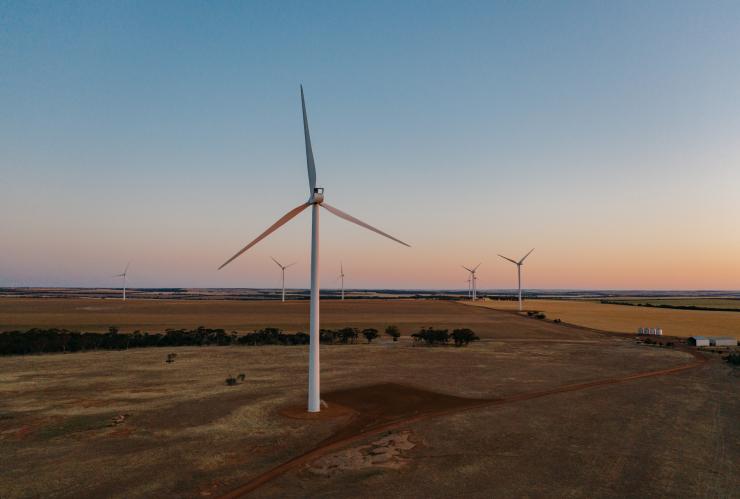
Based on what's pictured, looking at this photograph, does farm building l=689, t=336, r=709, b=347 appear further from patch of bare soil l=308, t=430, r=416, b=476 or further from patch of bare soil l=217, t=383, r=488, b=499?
patch of bare soil l=308, t=430, r=416, b=476

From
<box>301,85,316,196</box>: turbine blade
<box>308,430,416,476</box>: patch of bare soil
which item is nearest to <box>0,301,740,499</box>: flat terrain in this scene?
<box>308,430,416,476</box>: patch of bare soil

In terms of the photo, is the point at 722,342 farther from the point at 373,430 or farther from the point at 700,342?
the point at 373,430

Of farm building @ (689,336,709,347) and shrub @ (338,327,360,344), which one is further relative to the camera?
shrub @ (338,327,360,344)

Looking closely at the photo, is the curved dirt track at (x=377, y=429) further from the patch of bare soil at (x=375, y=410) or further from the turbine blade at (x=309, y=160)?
the turbine blade at (x=309, y=160)

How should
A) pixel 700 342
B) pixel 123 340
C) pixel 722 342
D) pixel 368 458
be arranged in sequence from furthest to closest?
pixel 700 342 < pixel 722 342 < pixel 123 340 < pixel 368 458

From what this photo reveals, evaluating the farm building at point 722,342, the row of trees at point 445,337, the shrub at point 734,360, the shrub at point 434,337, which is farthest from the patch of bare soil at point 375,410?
the farm building at point 722,342

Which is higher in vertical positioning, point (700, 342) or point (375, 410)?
point (375, 410)

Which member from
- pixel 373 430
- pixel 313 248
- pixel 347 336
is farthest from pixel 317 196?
pixel 347 336
